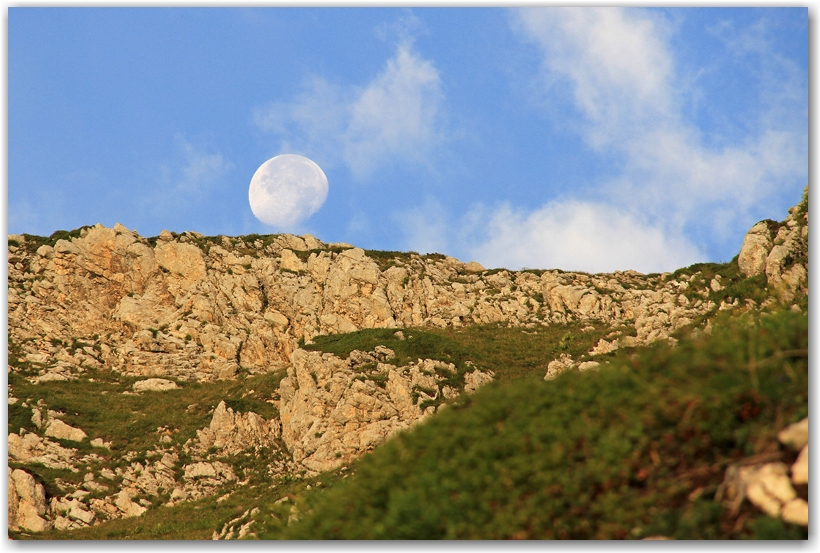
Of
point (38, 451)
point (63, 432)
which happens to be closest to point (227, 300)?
point (63, 432)

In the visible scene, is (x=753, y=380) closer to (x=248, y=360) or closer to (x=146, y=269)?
(x=248, y=360)

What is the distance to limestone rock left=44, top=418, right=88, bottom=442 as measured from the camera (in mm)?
45781

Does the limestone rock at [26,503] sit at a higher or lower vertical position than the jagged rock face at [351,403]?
lower

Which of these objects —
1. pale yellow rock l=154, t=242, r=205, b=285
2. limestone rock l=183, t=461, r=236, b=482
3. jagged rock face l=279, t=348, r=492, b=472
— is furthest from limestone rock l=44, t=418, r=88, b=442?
pale yellow rock l=154, t=242, r=205, b=285

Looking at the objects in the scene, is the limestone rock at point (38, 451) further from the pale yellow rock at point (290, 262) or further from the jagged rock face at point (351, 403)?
the pale yellow rock at point (290, 262)

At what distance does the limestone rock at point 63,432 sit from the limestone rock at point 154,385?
8032 mm

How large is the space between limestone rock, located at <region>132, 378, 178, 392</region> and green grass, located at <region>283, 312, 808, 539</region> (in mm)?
44162

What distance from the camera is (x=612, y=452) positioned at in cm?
1199

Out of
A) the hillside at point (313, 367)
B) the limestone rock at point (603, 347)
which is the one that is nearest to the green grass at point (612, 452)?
the hillside at point (313, 367)

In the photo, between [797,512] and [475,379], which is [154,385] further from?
[797,512]

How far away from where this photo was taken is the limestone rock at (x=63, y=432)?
150ft

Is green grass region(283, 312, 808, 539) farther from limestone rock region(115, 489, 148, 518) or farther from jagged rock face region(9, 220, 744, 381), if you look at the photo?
jagged rock face region(9, 220, 744, 381)

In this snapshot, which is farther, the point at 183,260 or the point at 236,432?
the point at 183,260

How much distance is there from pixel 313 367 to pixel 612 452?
114 ft
